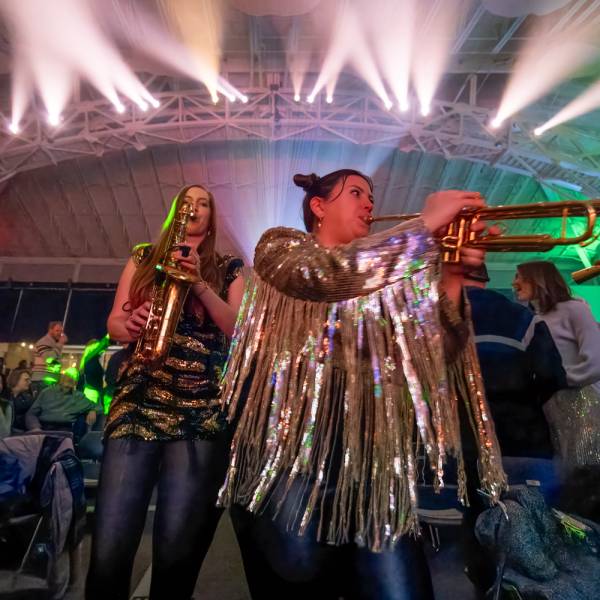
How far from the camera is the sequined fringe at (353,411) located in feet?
3.31

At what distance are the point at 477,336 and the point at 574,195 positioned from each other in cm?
955

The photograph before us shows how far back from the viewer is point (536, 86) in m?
7.29

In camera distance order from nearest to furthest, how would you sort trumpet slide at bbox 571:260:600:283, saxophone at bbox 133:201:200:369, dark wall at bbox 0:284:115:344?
trumpet slide at bbox 571:260:600:283
saxophone at bbox 133:201:200:369
dark wall at bbox 0:284:115:344

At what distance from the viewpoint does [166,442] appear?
135cm

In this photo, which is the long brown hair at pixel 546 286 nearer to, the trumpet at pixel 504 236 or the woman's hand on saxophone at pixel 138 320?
the trumpet at pixel 504 236

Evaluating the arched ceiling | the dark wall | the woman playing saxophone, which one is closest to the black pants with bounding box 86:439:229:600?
the woman playing saxophone

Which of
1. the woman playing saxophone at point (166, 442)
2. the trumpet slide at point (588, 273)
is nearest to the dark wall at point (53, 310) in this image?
the woman playing saxophone at point (166, 442)

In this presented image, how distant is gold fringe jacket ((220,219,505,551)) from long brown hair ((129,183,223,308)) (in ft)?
1.82

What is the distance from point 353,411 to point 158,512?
0.75 m

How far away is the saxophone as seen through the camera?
4.47 feet

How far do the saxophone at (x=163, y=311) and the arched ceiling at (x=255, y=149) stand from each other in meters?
6.45

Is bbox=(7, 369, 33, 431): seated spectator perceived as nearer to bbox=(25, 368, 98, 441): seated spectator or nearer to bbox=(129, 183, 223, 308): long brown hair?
bbox=(25, 368, 98, 441): seated spectator

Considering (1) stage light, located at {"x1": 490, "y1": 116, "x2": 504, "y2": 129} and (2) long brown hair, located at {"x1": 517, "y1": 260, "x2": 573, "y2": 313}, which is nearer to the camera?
(2) long brown hair, located at {"x1": 517, "y1": 260, "x2": 573, "y2": 313}

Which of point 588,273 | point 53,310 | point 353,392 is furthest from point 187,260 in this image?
point 53,310
